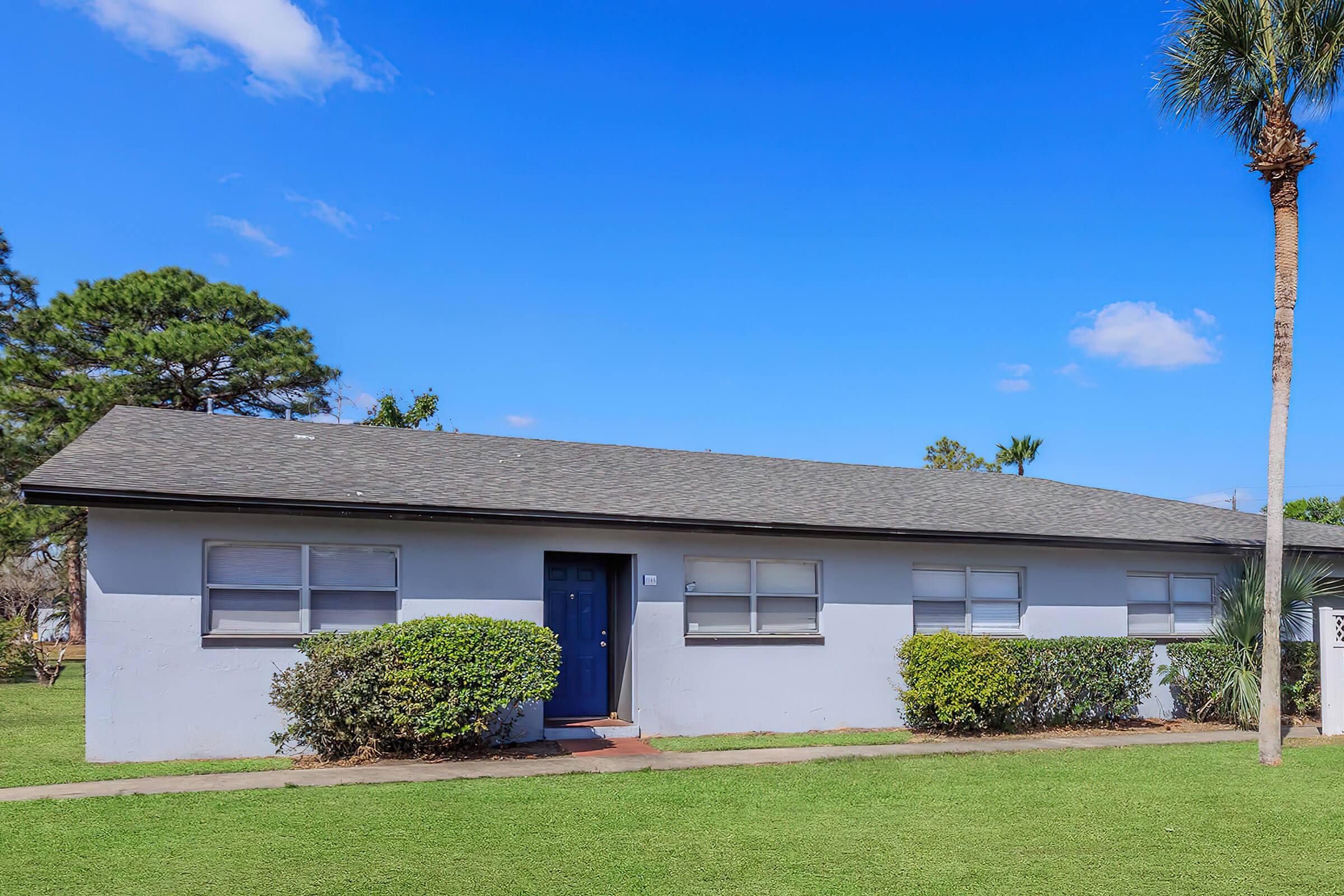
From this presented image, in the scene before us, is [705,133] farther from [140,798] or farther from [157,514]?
[140,798]

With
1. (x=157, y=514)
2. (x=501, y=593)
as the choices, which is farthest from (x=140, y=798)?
(x=501, y=593)

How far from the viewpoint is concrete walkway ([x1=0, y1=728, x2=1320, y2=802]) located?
30.8ft

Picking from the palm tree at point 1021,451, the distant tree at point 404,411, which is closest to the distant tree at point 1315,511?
the palm tree at point 1021,451

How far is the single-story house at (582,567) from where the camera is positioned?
1117cm

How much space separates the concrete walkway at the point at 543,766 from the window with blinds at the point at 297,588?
6.62 feet

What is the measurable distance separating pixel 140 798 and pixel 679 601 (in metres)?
7.01

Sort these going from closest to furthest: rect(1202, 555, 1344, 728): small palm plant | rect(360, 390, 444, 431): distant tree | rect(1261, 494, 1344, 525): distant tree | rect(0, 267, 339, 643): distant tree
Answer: rect(1202, 555, 1344, 728): small palm plant → rect(0, 267, 339, 643): distant tree → rect(360, 390, 444, 431): distant tree → rect(1261, 494, 1344, 525): distant tree

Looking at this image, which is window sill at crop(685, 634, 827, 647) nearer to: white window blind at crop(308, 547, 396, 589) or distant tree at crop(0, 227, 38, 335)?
white window blind at crop(308, 547, 396, 589)

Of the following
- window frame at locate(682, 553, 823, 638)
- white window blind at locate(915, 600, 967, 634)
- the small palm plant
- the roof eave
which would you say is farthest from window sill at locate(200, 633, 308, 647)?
the small palm plant

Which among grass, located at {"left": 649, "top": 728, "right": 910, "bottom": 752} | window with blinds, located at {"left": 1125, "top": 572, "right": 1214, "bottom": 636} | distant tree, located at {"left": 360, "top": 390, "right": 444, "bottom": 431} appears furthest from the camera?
distant tree, located at {"left": 360, "top": 390, "right": 444, "bottom": 431}

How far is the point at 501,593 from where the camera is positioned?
502 inches

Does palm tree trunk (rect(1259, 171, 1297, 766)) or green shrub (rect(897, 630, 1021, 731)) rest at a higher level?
palm tree trunk (rect(1259, 171, 1297, 766))

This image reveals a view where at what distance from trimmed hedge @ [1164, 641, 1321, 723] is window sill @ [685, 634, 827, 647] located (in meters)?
5.96

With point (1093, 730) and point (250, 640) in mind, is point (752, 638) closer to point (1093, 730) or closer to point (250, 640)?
point (1093, 730)
